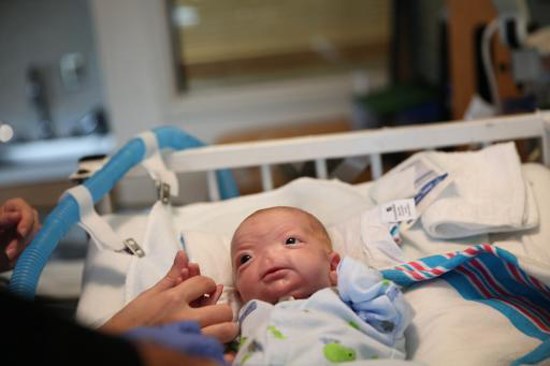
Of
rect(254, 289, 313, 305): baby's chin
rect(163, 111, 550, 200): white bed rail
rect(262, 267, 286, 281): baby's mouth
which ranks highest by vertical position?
rect(163, 111, 550, 200): white bed rail

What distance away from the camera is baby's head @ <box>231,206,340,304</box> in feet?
2.97

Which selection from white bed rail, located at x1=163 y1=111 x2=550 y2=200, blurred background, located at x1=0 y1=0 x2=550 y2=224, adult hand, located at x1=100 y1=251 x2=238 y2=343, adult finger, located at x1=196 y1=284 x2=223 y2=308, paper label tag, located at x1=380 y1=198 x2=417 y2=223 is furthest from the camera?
blurred background, located at x1=0 y1=0 x2=550 y2=224

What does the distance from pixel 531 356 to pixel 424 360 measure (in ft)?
0.45

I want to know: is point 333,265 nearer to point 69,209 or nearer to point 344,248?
point 344,248

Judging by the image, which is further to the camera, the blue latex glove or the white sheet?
the white sheet

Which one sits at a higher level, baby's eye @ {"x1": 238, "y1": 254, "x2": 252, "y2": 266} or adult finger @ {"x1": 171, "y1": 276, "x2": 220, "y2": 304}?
adult finger @ {"x1": 171, "y1": 276, "x2": 220, "y2": 304}

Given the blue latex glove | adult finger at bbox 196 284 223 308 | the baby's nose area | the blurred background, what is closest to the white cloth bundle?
the baby's nose area

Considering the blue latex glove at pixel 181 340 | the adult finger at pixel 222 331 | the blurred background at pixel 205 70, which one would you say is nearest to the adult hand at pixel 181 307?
the adult finger at pixel 222 331

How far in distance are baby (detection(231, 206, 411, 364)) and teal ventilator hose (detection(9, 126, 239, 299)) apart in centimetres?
28

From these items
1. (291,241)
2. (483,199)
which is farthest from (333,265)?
(483,199)

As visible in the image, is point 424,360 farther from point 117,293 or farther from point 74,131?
point 74,131

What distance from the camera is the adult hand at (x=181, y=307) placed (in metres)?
0.75

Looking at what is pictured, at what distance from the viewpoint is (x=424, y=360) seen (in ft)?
2.70

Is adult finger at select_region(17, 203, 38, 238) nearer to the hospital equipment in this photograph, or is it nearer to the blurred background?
the hospital equipment
